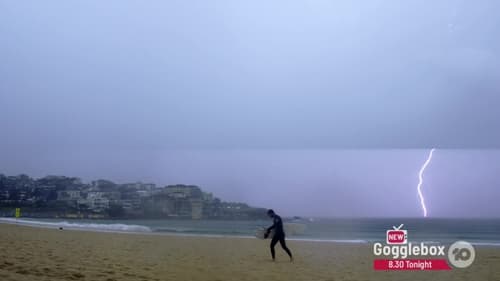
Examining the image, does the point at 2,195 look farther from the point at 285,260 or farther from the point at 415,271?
the point at 415,271

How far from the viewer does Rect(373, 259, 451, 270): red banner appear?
1330 centimetres

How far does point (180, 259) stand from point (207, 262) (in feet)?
2.94

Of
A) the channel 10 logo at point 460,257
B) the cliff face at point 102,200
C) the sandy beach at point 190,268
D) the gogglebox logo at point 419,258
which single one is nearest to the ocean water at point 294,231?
the cliff face at point 102,200

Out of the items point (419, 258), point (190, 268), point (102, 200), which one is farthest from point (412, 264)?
point (102, 200)

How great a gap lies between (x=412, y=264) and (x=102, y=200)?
5001cm

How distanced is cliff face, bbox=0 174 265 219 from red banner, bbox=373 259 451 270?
1464 inches

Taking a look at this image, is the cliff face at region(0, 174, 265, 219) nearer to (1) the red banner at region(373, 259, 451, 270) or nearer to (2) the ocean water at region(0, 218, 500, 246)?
(2) the ocean water at region(0, 218, 500, 246)

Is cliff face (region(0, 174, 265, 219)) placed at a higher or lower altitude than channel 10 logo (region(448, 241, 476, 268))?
higher

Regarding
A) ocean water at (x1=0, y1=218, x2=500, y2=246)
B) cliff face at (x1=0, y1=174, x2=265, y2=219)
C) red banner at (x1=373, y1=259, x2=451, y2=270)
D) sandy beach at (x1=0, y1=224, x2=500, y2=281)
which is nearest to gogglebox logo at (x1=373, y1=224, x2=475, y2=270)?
red banner at (x1=373, y1=259, x2=451, y2=270)

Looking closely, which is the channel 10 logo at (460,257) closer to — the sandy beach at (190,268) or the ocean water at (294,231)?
the sandy beach at (190,268)

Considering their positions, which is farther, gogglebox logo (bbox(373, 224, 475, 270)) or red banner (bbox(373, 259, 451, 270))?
gogglebox logo (bbox(373, 224, 475, 270))

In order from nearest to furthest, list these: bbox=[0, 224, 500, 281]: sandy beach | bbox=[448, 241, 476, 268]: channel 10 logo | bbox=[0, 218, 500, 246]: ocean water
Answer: bbox=[0, 224, 500, 281]: sandy beach → bbox=[448, 241, 476, 268]: channel 10 logo → bbox=[0, 218, 500, 246]: ocean water

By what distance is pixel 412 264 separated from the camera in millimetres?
13945

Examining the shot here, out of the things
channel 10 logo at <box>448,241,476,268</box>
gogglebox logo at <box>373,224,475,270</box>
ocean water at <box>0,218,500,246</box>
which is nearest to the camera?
gogglebox logo at <box>373,224,475,270</box>
